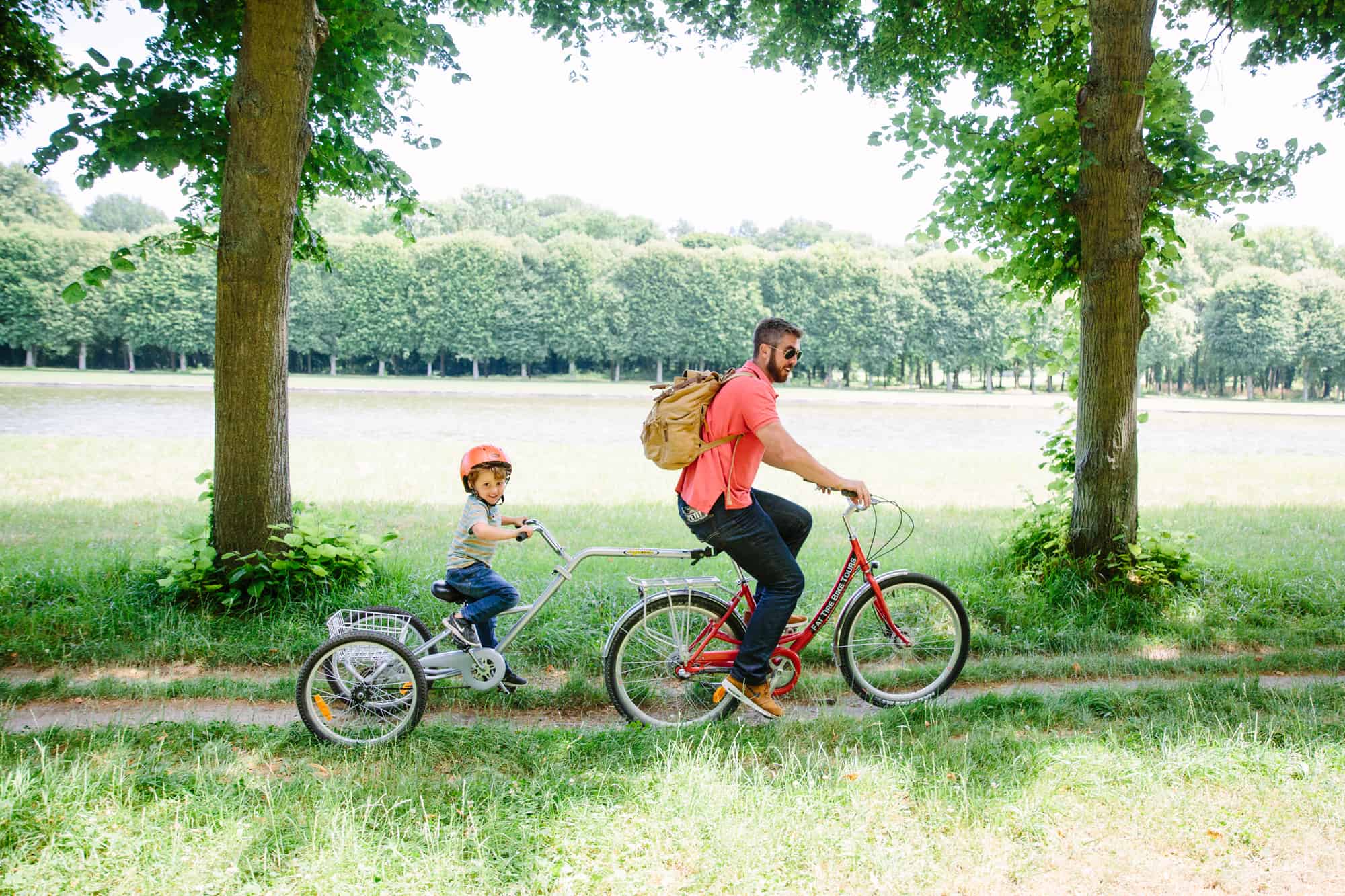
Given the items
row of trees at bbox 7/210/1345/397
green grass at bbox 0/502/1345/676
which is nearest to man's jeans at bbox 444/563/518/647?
green grass at bbox 0/502/1345/676

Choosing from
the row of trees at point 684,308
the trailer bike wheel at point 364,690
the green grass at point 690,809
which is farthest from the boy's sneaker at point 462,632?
the row of trees at point 684,308

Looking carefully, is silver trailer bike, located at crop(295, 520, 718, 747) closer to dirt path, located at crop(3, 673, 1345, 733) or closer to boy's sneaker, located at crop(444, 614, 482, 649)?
boy's sneaker, located at crop(444, 614, 482, 649)

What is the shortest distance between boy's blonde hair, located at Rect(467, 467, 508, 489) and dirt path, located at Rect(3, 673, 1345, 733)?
1.36 m

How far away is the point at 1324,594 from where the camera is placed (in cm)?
762

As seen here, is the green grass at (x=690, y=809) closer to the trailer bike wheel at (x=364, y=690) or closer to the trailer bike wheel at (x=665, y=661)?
the trailer bike wheel at (x=364, y=690)

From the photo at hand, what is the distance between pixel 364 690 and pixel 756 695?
215cm

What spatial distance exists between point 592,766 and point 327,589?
141 inches

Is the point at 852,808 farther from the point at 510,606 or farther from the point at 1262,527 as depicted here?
the point at 1262,527

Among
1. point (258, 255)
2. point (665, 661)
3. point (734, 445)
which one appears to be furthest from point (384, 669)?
point (258, 255)

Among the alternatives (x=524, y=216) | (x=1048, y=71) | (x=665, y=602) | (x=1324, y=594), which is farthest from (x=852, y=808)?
(x=524, y=216)

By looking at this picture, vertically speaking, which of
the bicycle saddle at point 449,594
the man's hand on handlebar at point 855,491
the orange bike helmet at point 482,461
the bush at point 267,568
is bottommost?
the bush at point 267,568

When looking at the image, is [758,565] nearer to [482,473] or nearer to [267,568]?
[482,473]

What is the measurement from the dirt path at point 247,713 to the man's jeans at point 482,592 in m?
0.61

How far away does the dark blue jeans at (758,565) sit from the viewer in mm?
4633
